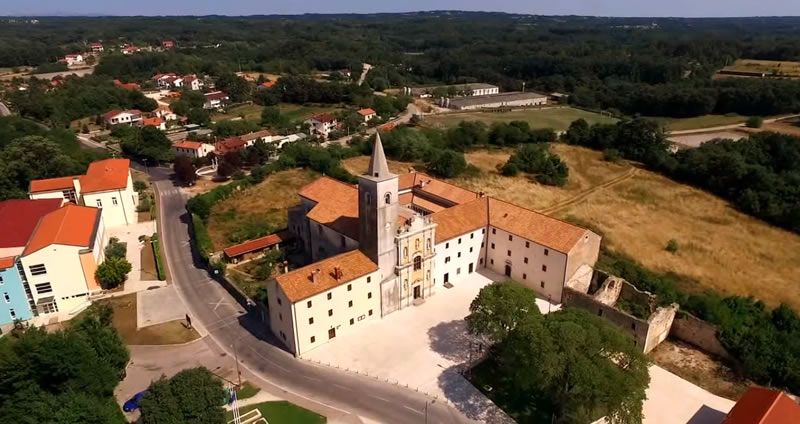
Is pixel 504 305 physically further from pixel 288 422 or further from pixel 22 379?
pixel 22 379

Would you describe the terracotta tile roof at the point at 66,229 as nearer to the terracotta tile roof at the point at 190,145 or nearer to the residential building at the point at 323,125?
the terracotta tile roof at the point at 190,145

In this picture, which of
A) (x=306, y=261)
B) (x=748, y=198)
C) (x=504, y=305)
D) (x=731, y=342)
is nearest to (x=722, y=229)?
(x=748, y=198)

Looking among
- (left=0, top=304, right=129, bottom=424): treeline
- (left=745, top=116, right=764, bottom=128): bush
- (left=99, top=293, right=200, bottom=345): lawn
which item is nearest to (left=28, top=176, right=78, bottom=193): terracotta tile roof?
(left=99, top=293, right=200, bottom=345): lawn

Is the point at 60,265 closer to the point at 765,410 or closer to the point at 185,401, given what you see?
the point at 185,401

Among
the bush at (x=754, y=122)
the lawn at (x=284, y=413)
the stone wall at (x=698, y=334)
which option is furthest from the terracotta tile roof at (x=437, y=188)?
the bush at (x=754, y=122)

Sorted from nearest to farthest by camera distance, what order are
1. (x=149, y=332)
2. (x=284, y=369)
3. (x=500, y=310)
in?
1. (x=500, y=310)
2. (x=284, y=369)
3. (x=149, y=332)

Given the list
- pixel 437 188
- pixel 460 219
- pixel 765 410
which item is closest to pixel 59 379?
pixel 460 219
